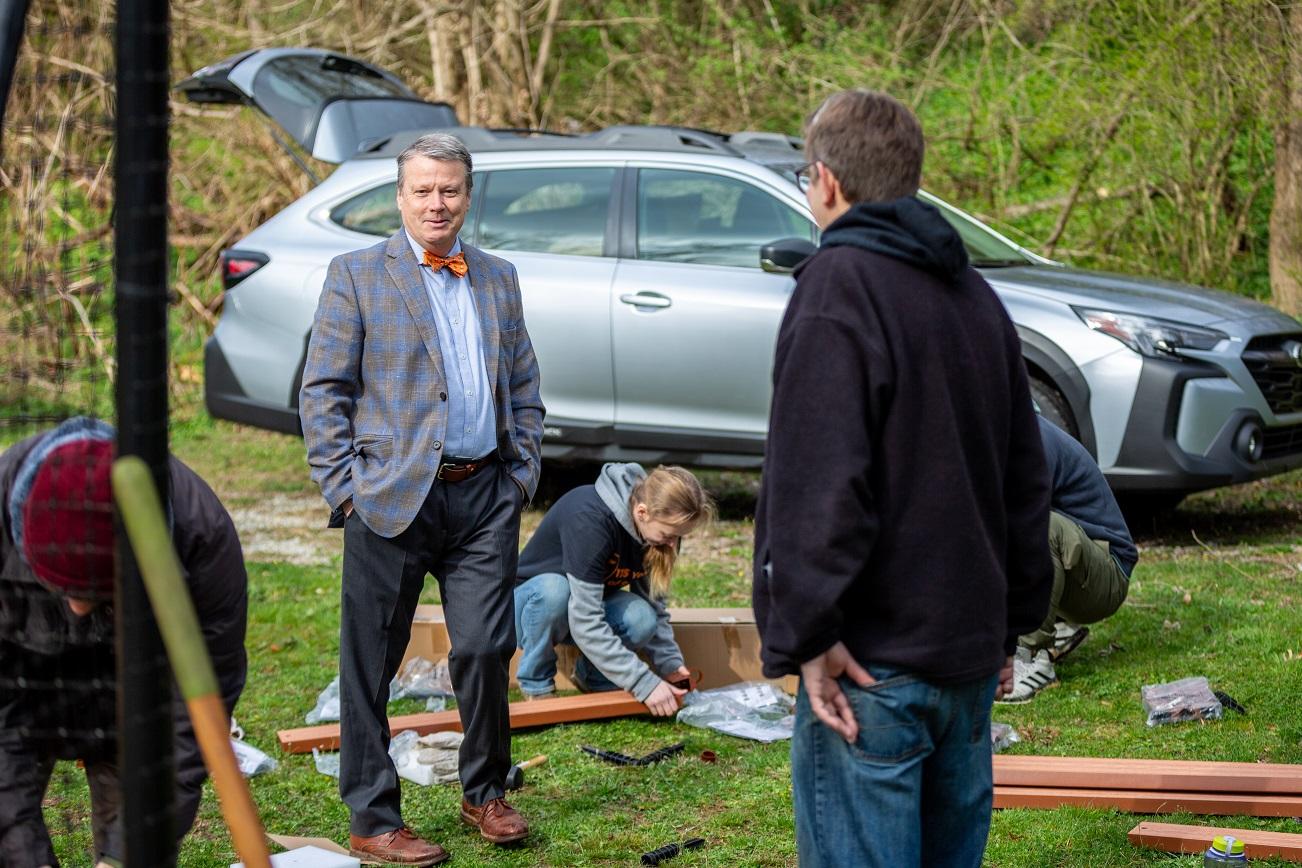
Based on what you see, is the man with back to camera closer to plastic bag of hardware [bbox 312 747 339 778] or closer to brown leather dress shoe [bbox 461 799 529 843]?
brown leather dress shoe [bbox 461 799 529 843]

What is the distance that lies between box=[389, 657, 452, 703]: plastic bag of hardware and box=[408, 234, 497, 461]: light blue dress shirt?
1910 millimetres

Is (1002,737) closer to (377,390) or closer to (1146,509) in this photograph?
(377,390)

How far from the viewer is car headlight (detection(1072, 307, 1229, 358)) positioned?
735cm

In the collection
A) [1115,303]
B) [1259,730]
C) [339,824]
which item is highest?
[1115,303]

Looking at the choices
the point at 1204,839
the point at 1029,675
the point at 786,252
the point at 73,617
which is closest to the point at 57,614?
the point at 73,617

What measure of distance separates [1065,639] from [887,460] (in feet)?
12.1

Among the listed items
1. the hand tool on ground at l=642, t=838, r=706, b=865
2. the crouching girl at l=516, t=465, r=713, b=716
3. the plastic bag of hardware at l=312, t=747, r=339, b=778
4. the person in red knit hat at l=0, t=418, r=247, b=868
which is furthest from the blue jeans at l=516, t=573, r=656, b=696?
the person in red knit hat at l=0, t=418, r=247, b=868

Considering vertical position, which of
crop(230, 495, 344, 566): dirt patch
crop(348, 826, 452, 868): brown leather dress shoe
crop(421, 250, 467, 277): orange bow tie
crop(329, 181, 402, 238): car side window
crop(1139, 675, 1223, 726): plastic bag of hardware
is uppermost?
crop(421, 250, 467, 277): orange bow tie

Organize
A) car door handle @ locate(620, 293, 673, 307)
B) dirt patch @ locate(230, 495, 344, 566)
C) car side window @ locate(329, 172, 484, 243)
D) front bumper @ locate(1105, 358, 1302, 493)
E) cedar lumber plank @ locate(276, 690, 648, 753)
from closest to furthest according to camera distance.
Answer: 1. cedar lumber plank @ locate(276, 690, 648, 753)
2. front bumper @ locate(1105, 358, 1302, 493)
3. car door handle @ locate(620, 293, 673, 307)
4. dirt patch @ locate(230, 495, 344, 566)
5. car side window @ locate(329, 172, 484, 243)

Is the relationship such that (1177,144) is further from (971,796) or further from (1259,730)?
(971,796)

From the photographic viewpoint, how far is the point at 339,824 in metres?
4.80

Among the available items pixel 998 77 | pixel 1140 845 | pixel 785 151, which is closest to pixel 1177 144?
pixel 998 77

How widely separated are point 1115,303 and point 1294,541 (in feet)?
5.37

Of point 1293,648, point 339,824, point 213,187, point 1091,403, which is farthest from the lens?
point 213,187
